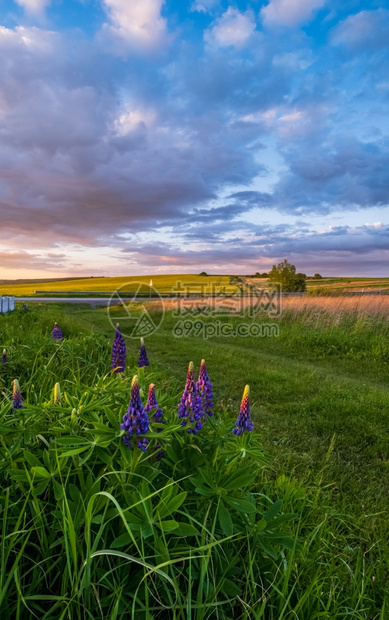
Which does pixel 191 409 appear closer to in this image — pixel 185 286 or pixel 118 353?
pixel 118 353

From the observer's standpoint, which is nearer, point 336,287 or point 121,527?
point 121,527

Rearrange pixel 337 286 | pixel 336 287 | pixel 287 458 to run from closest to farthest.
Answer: pixel 287 458 → pixel 336 287 → pixel 337 286

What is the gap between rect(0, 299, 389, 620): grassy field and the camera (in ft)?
4.82

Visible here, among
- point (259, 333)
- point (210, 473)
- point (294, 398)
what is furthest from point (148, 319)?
point (210, 473)

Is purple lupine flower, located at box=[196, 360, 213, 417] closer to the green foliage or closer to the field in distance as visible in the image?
the green foliage

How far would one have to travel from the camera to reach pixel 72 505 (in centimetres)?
155

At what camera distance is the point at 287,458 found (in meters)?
4.01

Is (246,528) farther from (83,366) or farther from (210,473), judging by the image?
(83,366)

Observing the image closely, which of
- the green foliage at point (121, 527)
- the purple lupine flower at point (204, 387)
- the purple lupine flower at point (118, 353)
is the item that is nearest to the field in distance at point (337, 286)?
the purple lupine flower at point (118, 353)

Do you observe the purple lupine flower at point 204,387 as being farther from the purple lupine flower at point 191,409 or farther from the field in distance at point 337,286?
the field in distance at point 337,286

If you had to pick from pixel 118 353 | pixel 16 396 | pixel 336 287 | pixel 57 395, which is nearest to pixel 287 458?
pixel 118 353

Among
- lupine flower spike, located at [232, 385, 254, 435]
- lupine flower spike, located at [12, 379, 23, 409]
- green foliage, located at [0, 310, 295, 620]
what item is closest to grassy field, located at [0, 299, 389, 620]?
green foliage, located at [0, 310, 295, 620]

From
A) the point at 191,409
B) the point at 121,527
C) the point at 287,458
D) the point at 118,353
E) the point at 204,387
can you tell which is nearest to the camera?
the point at 121,527

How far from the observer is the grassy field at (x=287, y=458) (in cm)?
147
